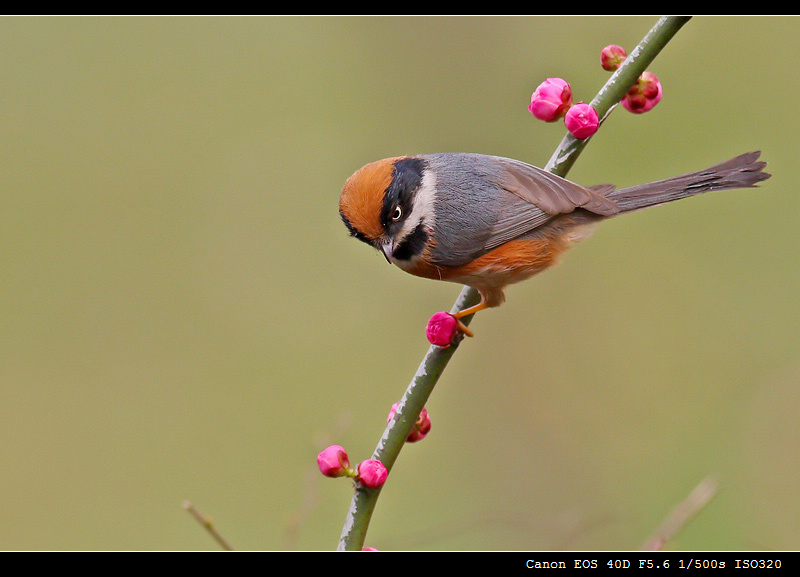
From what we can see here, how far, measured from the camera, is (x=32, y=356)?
544 cm

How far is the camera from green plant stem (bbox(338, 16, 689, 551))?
6.77 ft

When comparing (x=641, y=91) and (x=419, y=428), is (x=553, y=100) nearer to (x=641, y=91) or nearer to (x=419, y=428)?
(x=641, y=91)

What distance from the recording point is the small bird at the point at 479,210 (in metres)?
2.98

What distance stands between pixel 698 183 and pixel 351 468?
1.97 metres

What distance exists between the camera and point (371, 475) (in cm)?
204

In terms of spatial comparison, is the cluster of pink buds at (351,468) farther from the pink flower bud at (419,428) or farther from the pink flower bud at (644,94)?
the pink flower bud at (644,94)

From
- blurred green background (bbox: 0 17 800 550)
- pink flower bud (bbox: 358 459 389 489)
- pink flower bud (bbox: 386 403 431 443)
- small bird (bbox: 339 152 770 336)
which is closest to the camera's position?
pink flower bud (bbox: 358 459 389 489)

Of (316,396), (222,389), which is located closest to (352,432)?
(316,396)

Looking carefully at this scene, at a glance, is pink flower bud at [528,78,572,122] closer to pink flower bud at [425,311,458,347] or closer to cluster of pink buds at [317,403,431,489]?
pink flower bud at [425,311,458,347]

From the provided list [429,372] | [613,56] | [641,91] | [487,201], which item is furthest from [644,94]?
[429,372]

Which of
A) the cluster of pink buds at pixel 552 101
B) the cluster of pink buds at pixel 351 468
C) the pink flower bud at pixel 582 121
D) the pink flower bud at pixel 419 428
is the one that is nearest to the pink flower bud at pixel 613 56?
the cluster of pink buds at pixel 552 101

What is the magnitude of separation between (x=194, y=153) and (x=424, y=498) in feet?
10.5

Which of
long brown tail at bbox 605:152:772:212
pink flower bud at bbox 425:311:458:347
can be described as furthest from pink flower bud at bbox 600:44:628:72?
pink flower bud at bbox 425:311:458:347

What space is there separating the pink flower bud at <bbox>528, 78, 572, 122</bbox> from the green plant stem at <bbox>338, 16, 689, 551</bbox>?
117mm
